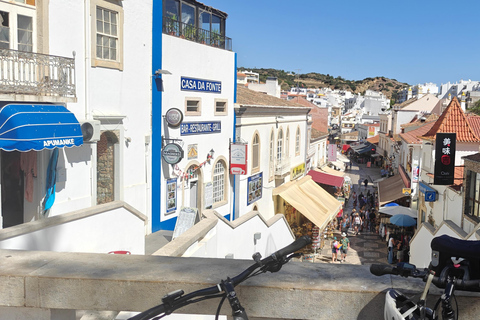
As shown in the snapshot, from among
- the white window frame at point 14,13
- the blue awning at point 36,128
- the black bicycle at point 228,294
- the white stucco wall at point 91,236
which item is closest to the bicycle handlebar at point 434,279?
the black bicycle at point 228,294

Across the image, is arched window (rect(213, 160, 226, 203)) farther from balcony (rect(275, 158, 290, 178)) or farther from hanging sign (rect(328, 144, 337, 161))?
hanging sign (rect(328, 144, 337, 161))

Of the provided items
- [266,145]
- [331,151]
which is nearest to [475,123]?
[266,145]

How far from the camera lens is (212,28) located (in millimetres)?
20172

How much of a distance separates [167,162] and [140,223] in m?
7.05

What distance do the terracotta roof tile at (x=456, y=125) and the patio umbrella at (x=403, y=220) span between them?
4.29 metres

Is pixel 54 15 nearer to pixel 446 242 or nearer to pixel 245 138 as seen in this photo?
pixel 446 242

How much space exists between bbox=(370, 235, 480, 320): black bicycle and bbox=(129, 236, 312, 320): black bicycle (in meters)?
0.46

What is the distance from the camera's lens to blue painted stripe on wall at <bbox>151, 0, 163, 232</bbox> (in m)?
15.8

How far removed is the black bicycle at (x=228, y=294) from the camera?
215 cm

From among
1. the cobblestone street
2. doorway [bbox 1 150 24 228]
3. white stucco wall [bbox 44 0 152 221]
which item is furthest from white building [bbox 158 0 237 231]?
the cobblestone street

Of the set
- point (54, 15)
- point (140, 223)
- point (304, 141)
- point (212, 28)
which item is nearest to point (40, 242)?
point (140, 223)

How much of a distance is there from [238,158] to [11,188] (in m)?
11.6

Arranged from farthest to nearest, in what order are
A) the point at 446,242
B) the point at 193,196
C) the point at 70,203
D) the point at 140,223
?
the point at 193,196 < the point at 70,203 < the point at 140,223 < the point at 446,242

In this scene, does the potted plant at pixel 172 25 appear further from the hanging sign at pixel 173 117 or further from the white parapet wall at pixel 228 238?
the white parapet wall at pixel 228 238
